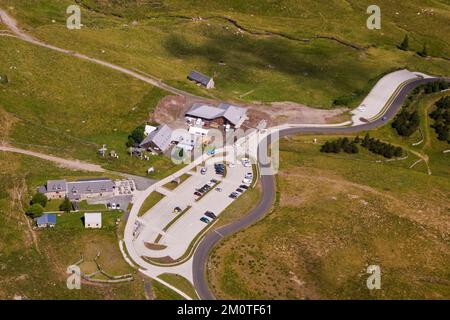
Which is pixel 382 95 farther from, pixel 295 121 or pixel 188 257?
pixel 188 257

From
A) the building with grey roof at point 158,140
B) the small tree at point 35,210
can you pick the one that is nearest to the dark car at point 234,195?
the building with grey roof at point 158,140

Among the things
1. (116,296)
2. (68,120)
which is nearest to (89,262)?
(116,296)

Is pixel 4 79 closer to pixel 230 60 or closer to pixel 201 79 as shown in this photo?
pixel 201 79

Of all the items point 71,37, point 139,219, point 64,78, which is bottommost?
point 139,219

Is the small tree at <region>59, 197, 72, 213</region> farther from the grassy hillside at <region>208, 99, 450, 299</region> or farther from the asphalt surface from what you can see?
the grassy hillside at <region>208, 99, 450, 299</region>

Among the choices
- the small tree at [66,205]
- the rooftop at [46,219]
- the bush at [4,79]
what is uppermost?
the bush at [4,79]

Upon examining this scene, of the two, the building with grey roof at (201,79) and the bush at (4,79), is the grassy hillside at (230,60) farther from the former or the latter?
the bush at (4,79)

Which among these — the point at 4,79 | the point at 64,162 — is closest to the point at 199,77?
the point at 4,79
